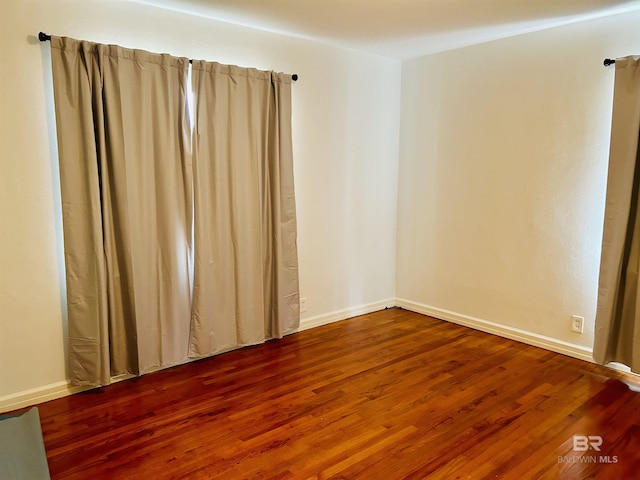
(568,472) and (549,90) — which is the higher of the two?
(549,90)

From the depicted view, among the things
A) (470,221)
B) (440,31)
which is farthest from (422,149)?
(440,31)

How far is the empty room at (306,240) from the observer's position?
7.74 feet

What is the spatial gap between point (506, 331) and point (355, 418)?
1.86 metres

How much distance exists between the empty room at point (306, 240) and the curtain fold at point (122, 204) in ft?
0.05

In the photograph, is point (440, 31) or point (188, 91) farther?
point (440, 31)

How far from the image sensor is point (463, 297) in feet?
13.4

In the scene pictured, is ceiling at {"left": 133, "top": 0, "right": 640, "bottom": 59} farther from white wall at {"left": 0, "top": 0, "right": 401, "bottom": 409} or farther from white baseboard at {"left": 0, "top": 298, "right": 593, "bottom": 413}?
white baseboard at {"left": 0, "top": 298, "right": 593, "bottom": 413}

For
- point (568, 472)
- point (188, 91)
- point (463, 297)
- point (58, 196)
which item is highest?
point (188, 91)

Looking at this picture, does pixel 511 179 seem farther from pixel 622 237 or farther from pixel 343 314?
pixel 343 314

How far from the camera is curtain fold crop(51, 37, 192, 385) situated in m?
2.60

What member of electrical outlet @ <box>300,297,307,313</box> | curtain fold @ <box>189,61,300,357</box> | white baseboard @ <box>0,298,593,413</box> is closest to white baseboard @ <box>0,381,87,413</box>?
white baseboard @ <box>0,298,593,413</box>

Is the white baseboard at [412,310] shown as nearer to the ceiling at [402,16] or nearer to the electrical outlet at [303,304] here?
the electrical outlet at [303,304]

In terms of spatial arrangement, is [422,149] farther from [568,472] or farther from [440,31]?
[568,472]

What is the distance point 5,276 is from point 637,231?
3.84m
